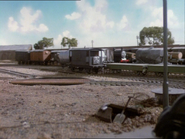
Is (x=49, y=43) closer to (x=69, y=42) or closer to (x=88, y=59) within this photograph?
(x=69, y=42)

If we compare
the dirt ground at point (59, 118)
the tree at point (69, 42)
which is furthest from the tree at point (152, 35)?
the dirt ground at point (59, 118)

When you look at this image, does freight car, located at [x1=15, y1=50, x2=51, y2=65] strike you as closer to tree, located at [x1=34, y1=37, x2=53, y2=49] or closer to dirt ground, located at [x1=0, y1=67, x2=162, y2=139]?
dirt ground, located at [x1=0, y1=67, x2=162, y2=139]

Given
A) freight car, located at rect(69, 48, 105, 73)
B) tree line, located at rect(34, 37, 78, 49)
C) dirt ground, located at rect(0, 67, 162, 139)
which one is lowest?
dirt ground, located at rect(0, 67, 162, 139)

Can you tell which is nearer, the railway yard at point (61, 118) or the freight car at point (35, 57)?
the railway yard at point (61, 118)

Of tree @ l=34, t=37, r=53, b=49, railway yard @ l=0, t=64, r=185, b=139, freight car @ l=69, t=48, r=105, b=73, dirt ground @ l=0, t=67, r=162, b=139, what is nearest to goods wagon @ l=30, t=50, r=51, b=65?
freight car @ l=69, t=48, r=105, b=73

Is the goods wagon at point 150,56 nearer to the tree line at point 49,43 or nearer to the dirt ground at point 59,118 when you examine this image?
the dirt ground at point 59,118

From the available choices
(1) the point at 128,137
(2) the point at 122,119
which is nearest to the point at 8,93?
(2) the point at 122,119

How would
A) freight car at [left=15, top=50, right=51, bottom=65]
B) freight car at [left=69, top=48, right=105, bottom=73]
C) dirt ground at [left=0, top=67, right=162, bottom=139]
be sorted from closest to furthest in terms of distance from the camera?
dirt ground at [left=0, top=67, right=162, bottom=139] → freight car at [left=69, top=48, right=105, bottom=73] → freight car at [left=15, top=50, right=51, bottom=65]

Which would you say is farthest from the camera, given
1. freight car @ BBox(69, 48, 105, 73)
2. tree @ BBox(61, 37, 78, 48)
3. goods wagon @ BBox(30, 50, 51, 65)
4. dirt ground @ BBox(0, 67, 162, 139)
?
tree @ BBox(61, 37, 78, 48)

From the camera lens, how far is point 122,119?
231 inches

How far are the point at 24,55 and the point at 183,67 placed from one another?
113 ft

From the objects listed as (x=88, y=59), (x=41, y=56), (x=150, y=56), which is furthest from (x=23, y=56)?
(x=150, y=56)

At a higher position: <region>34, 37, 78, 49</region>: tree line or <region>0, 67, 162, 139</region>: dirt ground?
<region>34, 37, 78, 49</region>: tree line

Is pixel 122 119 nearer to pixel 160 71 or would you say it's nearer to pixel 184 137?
pixel 184 137
